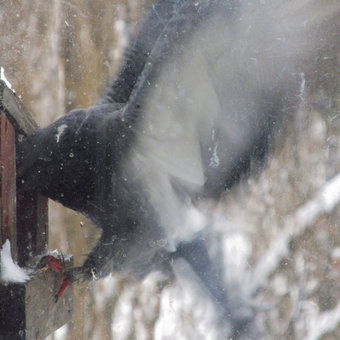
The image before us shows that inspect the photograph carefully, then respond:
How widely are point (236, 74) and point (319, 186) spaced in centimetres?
65

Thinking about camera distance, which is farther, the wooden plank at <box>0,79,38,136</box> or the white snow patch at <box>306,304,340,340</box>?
the white snow patch at <box>306,304,340,340</box>

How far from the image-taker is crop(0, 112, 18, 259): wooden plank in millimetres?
974

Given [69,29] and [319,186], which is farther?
[69,29]

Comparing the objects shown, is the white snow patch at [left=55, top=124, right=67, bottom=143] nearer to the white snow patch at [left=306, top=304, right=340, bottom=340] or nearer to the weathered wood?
the weathered wood

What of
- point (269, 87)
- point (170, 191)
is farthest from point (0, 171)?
point (269, 87)

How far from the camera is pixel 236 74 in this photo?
1.07 m

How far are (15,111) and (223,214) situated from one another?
0.67m

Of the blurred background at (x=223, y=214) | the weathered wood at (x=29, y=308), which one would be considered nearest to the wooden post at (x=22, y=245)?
the weathered wood at (x=29, y=308)

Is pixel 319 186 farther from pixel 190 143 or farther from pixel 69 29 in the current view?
pixel 69 29

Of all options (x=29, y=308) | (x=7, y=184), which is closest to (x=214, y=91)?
(x=7, y=184)

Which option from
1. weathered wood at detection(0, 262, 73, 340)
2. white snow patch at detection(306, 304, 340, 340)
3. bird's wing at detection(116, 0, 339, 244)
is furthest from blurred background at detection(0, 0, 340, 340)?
weathered wood at detection(0, 262, 73, 340)

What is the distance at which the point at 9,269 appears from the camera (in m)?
0.96

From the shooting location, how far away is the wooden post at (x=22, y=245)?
93 cm

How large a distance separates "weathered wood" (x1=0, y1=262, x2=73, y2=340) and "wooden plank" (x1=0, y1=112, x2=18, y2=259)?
90mm
